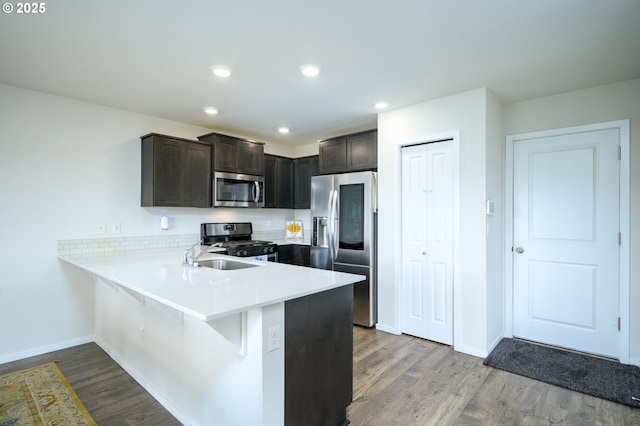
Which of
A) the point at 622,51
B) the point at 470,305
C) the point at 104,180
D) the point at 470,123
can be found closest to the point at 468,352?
the point at 470,305

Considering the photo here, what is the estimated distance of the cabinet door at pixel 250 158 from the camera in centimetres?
435

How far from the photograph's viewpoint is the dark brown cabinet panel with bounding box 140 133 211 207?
11.9 feet

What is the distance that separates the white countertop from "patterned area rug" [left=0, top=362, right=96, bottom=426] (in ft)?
3.07

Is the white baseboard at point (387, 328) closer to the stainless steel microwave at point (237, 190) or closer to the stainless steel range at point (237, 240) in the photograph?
the stainless steel range at point (237, 240)

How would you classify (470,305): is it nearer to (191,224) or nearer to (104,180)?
(191,224)

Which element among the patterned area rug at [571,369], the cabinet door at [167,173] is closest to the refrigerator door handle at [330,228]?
the cabinet door at [167,173]

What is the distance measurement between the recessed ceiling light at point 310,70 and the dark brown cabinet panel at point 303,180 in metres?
2.36

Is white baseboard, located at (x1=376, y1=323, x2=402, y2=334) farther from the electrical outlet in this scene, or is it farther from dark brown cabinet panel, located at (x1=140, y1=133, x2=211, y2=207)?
dark brown cabinet panel, located at (x1=140, y1=133, x2=211, y2=207)

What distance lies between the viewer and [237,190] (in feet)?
14.3

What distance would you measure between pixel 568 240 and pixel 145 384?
3.96 metres

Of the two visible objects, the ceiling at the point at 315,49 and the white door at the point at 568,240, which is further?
the white door at the point at 568,240

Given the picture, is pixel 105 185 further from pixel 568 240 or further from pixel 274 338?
pixel 568 240

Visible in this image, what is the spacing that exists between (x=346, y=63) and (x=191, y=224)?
2.88m

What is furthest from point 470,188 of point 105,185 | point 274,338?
point 105,185
